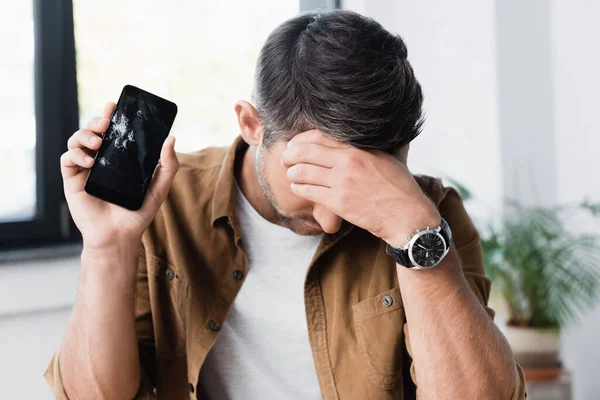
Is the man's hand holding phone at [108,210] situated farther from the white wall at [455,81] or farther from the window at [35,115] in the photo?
the white wall at [455,81]

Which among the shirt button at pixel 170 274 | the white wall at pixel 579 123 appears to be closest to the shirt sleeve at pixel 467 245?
the shirt button at pixel 170 274

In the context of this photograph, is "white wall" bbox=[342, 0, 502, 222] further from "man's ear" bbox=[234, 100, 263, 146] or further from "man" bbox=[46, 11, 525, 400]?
"man's ear" bbox=[234, 100, 263, 146]

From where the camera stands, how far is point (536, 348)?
85.4 inches

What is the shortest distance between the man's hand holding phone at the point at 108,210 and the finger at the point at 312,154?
187mm

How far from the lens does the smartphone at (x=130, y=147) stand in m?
1.04

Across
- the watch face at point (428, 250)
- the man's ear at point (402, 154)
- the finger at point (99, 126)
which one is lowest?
the watch face at point (428, 250)

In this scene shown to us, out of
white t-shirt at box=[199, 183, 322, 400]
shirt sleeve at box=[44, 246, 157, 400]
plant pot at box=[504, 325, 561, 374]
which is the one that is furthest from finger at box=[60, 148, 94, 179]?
plant pot at box=[504, 325, 561, 374]

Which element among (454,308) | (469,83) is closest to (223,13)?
(469,83)

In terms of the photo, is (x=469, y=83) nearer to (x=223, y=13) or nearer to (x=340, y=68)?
(x=223, y=13)

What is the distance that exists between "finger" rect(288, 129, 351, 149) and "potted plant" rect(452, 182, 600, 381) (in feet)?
4.10

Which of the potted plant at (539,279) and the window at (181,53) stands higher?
the window at (181,53)

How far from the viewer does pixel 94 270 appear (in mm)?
1095

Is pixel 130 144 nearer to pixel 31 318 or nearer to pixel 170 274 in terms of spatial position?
pixel 170 274

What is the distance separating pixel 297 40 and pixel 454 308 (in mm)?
466
